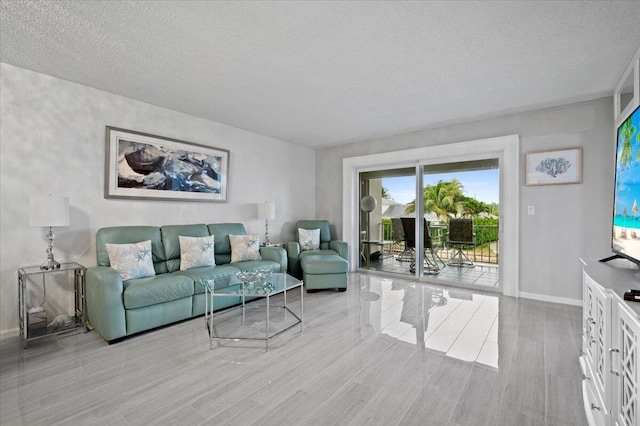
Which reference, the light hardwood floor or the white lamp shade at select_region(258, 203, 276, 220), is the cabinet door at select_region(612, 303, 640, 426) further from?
the white lamp shade at select_region(258, 203, 276, 220)

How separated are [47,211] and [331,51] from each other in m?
2.86

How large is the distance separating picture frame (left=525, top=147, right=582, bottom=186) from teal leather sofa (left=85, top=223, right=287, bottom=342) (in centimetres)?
360

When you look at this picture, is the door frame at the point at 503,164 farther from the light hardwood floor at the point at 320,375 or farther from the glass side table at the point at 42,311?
the glass side table at the point at 42,311

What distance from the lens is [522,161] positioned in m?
3.87

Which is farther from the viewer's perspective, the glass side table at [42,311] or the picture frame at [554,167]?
the picture frame at [554,167]

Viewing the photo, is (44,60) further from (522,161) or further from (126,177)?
(522,161)

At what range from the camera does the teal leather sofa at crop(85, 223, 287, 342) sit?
2.52 m

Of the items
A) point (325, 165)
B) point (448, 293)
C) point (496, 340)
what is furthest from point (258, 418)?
point (325, 165)

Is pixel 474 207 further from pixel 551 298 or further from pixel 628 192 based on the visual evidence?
pixel 628 192

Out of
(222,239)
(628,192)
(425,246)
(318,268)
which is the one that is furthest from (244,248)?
(628,192)

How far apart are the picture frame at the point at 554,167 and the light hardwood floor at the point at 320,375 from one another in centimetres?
169

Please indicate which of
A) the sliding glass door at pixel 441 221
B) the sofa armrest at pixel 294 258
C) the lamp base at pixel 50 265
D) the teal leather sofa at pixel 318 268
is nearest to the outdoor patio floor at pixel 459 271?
the sliding glass door at pixel 441 221

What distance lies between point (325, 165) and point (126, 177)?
358 centimetres

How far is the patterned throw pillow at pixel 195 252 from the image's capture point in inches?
136
